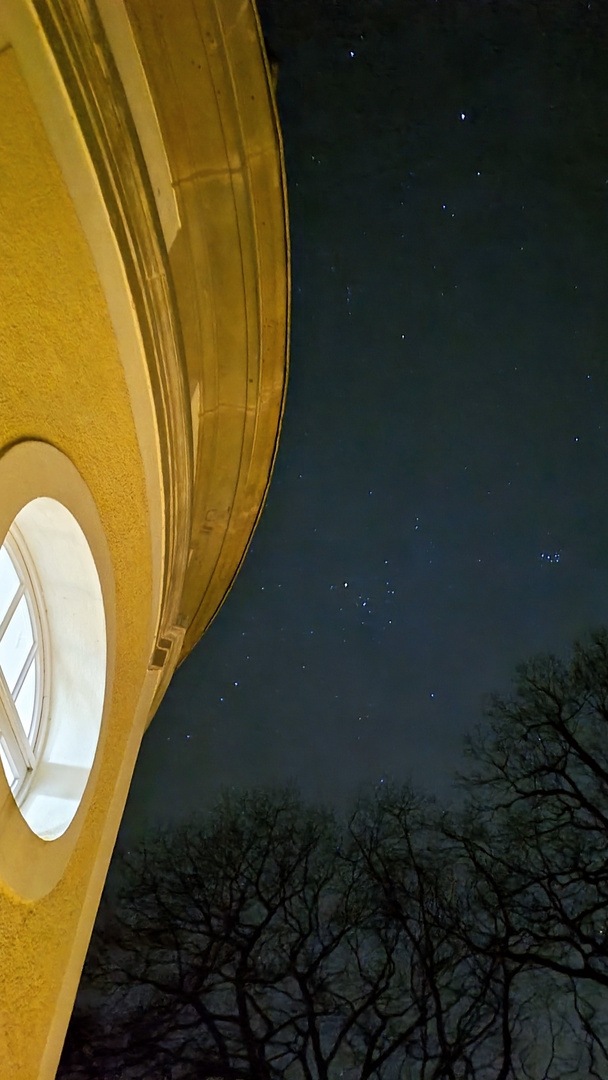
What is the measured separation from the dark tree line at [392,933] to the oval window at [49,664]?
5903mm

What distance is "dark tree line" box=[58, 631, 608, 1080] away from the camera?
752 centimetres

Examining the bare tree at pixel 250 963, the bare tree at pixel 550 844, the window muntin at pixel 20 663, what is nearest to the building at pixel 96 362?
the window muntin at pixel 20 663

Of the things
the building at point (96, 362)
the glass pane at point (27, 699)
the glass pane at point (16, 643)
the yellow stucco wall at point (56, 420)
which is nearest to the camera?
the yellow stucco wall at point (56, 420)

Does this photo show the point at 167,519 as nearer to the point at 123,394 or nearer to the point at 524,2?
the point at 123,394

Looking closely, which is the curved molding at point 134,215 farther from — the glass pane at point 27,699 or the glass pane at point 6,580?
the glass pane at point 27,699

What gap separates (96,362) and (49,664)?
1043mm

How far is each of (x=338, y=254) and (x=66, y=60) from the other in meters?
6.11

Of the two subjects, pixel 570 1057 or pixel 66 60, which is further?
pixel 570 1057

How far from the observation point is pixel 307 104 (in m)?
6.95

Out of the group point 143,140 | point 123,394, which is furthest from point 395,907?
point 143,140

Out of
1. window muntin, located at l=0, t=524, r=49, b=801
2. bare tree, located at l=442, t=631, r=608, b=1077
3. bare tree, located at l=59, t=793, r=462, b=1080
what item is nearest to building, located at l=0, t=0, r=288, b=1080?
window muntin, located at l=0, t=524, r=49, b=801

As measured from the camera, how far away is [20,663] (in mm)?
2668

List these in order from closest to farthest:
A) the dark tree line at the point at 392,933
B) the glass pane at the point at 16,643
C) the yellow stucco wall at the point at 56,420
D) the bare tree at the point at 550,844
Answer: the yellow stucco wall at the point at 56,420 → the glass pane at the point at 16,643 → the dark tree line at the point at 392,933 → the bare tree at the point at 550,844

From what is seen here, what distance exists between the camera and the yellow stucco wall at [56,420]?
1.93m
